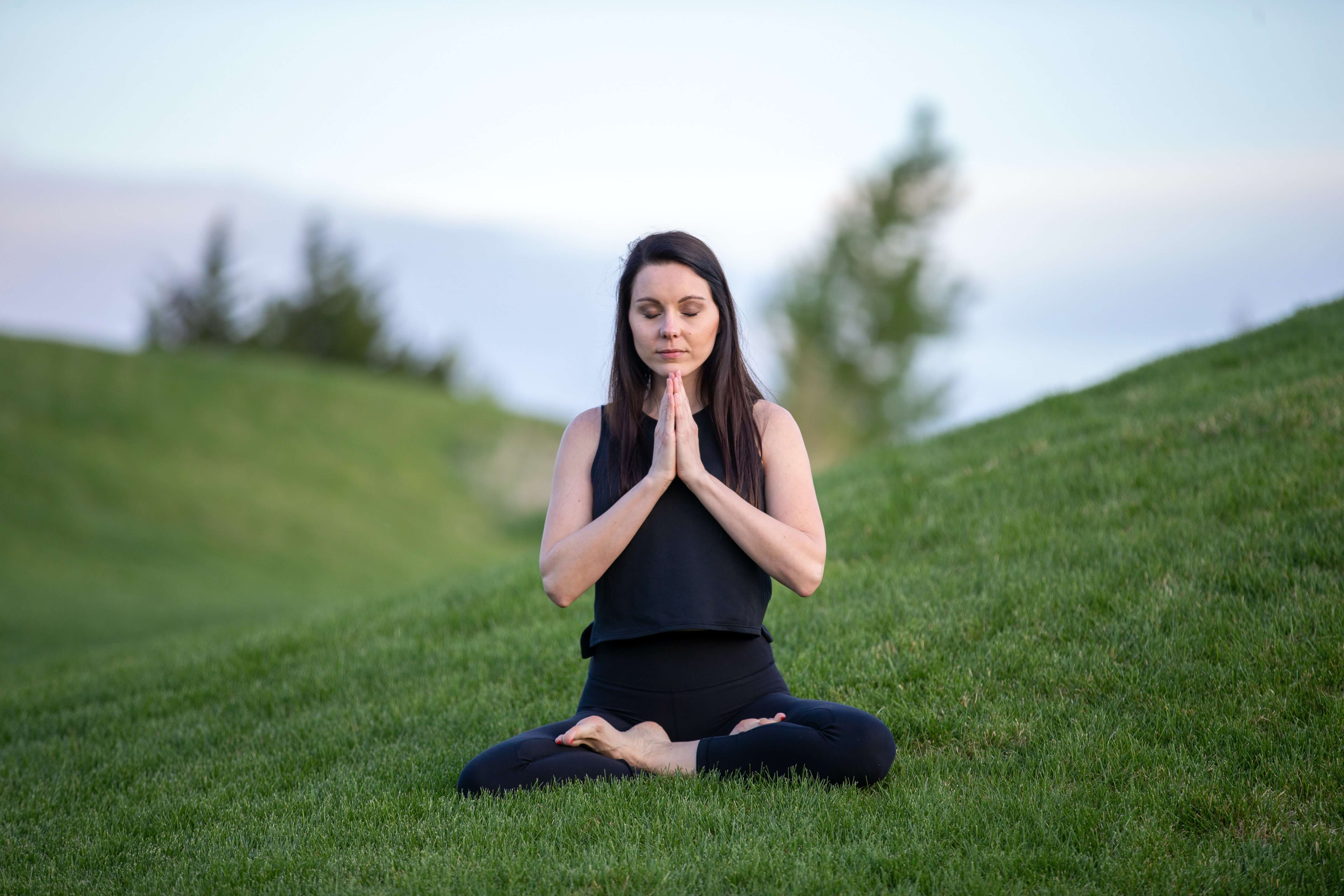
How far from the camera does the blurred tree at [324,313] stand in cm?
5531

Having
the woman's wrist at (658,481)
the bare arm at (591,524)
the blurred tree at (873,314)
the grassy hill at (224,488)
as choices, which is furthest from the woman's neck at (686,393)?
the blurred tree at (873,314)

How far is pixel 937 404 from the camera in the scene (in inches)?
1580

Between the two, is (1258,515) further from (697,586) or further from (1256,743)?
(697,586)

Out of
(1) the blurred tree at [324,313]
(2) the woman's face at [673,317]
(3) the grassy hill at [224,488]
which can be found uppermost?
(1) the blurred tree at [324,313]

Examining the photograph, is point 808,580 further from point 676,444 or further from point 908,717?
point 908,717

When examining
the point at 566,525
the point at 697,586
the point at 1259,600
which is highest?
the point at 566,525

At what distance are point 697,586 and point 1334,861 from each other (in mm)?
2170

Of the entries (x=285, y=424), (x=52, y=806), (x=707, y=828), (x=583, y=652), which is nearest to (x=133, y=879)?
(x=52, y=806)

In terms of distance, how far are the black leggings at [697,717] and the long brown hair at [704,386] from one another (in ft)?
2.04

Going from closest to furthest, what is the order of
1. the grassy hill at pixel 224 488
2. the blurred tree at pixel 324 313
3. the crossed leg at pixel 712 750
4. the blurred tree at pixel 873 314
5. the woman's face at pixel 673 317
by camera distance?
the crossed leg at pixel 712 750 < the woman's face at pixel 673 317 < the grassy hill at pixel 224 488 < the blurred tree at pixel 873 314 < the blurred tree at pixel 324 313

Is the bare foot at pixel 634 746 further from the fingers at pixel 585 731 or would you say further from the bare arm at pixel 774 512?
the bare arm at pixel 774 512

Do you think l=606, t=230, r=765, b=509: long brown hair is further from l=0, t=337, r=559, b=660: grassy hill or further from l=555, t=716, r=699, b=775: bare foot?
l=0, t=337, r=559, b=660: grassy hill

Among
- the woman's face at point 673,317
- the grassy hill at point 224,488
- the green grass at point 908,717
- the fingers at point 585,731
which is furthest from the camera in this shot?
the grassy hill at point 224,488

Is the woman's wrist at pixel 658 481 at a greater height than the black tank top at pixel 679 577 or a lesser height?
greater
